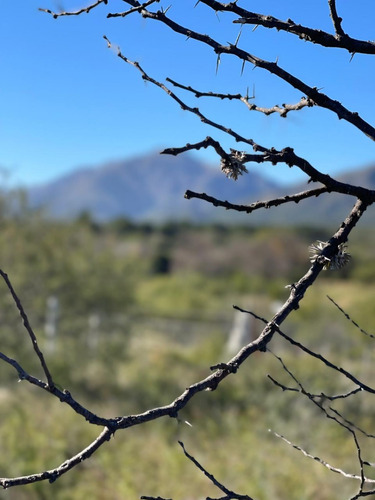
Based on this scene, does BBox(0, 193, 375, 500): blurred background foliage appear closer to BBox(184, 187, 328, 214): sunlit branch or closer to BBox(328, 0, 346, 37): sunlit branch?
BBox(184, 187, 328, 214): sunlit branch

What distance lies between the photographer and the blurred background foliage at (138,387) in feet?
22.1

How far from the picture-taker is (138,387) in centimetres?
1105

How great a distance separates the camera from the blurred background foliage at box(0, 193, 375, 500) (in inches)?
265

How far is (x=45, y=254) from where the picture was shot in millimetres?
11547

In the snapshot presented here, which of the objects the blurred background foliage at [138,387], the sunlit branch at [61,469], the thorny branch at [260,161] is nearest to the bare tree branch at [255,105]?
the thorny branch at [260,161]

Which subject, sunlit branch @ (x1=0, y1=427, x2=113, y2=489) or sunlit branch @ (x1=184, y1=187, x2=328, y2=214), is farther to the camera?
sunlit branch @ (x1=184, y1=187, x2=328, y2=214)

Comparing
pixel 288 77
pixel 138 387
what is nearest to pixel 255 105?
pixel 288 77

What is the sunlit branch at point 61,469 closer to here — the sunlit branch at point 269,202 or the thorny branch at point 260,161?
the thorny branch at point 260,161

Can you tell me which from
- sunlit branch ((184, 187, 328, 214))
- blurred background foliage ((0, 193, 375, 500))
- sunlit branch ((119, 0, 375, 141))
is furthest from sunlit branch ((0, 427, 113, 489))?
blurred background foliage ((0, 193, 375, 500))

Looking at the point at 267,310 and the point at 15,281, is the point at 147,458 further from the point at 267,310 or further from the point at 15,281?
the point at 267,310

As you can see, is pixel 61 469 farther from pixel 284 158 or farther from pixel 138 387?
pixel 138 387

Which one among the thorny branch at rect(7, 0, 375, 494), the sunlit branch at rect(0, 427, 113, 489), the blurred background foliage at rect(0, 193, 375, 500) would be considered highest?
the blurred background foliage at rect(0, 193, 375, 500)

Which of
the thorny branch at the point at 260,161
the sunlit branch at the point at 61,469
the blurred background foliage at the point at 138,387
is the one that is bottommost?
the sunlit branch at the point at 61,469

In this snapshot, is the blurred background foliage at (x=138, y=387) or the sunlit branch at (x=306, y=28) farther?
the blurred background foliage at (x=138, y=387)
